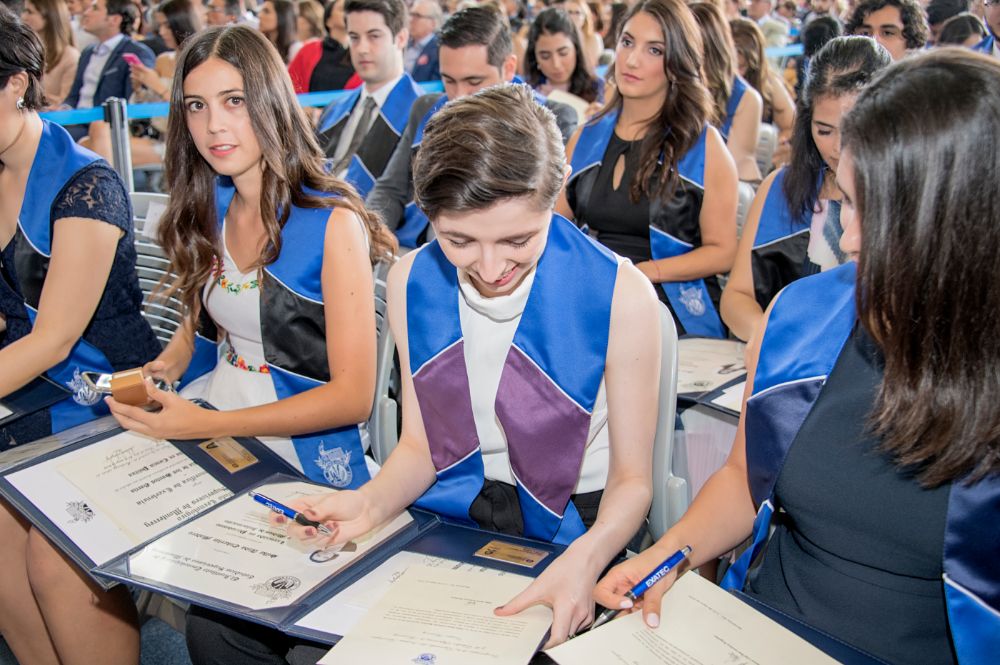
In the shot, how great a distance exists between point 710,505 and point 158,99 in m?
4.91

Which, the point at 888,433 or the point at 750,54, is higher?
the point at 750,54

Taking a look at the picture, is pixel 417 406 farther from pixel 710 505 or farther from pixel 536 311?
pixel 710 505

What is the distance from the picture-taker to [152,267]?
274 cm

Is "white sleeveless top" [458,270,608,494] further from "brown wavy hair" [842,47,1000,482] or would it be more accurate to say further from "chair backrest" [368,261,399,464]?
"brown wavy hair" [842,47,1000,482]

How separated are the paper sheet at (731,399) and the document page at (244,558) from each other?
681 millimetres

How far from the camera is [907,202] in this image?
3.37ft

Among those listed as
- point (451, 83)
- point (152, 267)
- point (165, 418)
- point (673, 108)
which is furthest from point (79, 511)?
point (451, 83)

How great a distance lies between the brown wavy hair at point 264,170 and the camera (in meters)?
1.90

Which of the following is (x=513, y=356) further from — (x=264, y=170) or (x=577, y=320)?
(x=264, y=170)

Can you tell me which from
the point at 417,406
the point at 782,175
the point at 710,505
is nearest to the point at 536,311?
the point at 417,406

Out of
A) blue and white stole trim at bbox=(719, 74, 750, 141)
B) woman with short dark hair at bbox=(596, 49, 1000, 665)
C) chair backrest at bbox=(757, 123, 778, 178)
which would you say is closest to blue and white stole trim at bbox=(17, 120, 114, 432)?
woman with short dark hair at bbox=(596, 49, 1000, 665)

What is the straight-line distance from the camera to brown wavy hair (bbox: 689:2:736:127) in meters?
3.59

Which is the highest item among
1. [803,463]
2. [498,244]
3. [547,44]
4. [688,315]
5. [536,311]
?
[547,44]

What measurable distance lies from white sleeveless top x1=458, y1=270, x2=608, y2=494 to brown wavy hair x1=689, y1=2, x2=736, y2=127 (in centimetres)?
232
